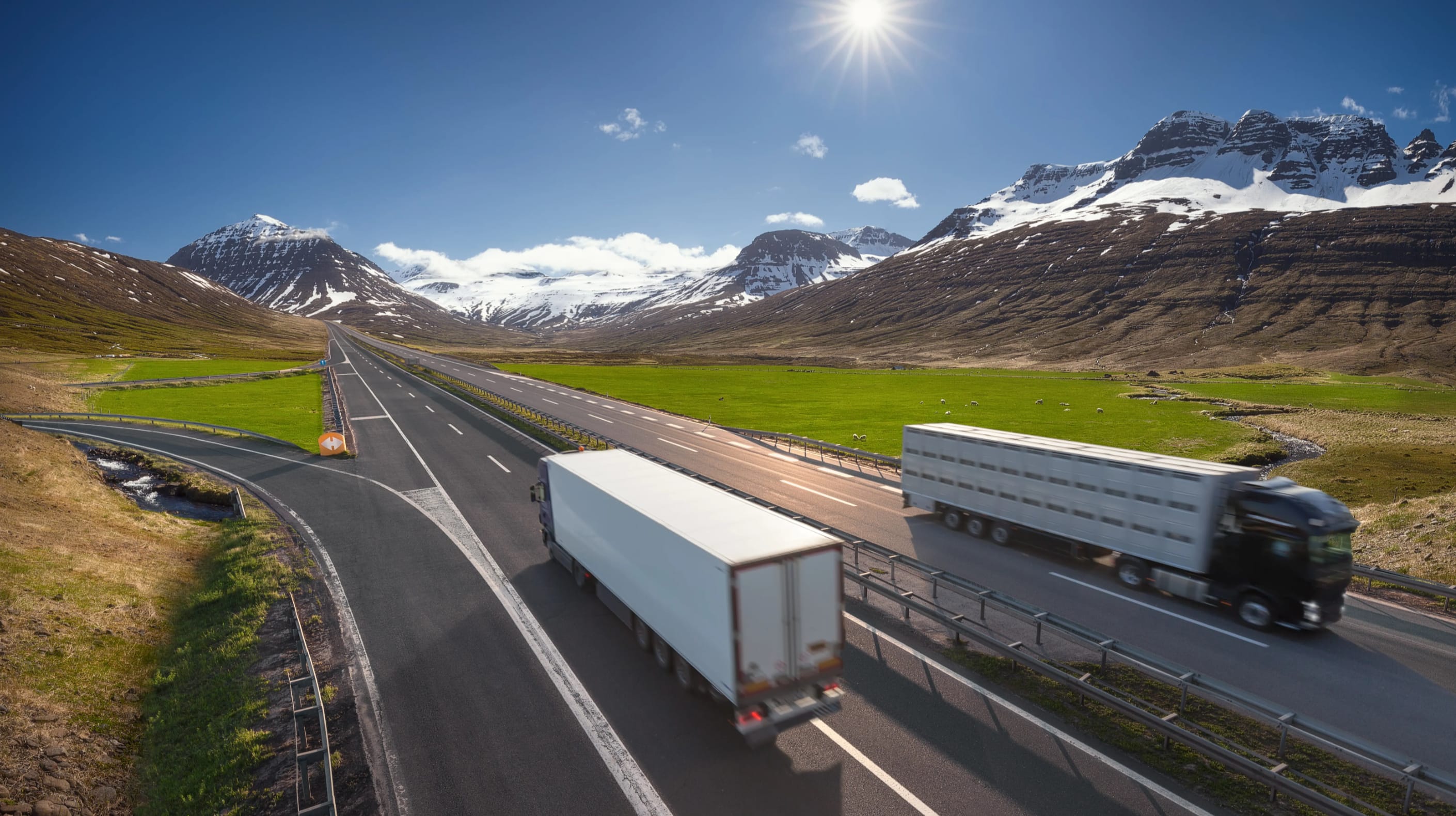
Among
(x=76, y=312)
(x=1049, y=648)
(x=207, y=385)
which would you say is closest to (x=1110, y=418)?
(x=1049, y=648)

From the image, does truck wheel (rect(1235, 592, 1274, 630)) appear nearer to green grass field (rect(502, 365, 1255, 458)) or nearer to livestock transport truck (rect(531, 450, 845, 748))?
livestock transport truck (rect(531, 450, 845, 748))

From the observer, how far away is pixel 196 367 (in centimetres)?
8881

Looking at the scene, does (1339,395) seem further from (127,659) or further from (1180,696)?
(127,659)

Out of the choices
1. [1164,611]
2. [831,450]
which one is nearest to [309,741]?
[1164,611]

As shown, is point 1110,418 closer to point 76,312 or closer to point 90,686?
point 90,686

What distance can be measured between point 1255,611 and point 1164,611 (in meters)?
1.90

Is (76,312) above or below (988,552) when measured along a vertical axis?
above

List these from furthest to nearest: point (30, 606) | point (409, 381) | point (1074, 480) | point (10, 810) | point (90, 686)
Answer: point (409, 381) < point (1074, 480) < point (30, 606) < point (90, 686) < point (10, 810)

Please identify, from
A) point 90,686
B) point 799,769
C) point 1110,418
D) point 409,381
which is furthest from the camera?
point 409,381

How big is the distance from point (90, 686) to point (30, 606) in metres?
3.64

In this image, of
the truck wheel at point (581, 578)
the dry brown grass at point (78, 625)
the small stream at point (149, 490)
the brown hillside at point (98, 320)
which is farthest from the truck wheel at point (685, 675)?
the brown hillside at point (98, 320)

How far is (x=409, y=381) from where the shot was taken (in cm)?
7900

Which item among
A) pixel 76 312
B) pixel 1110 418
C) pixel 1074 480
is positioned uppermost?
pixel 76 312

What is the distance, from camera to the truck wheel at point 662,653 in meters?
12.3
